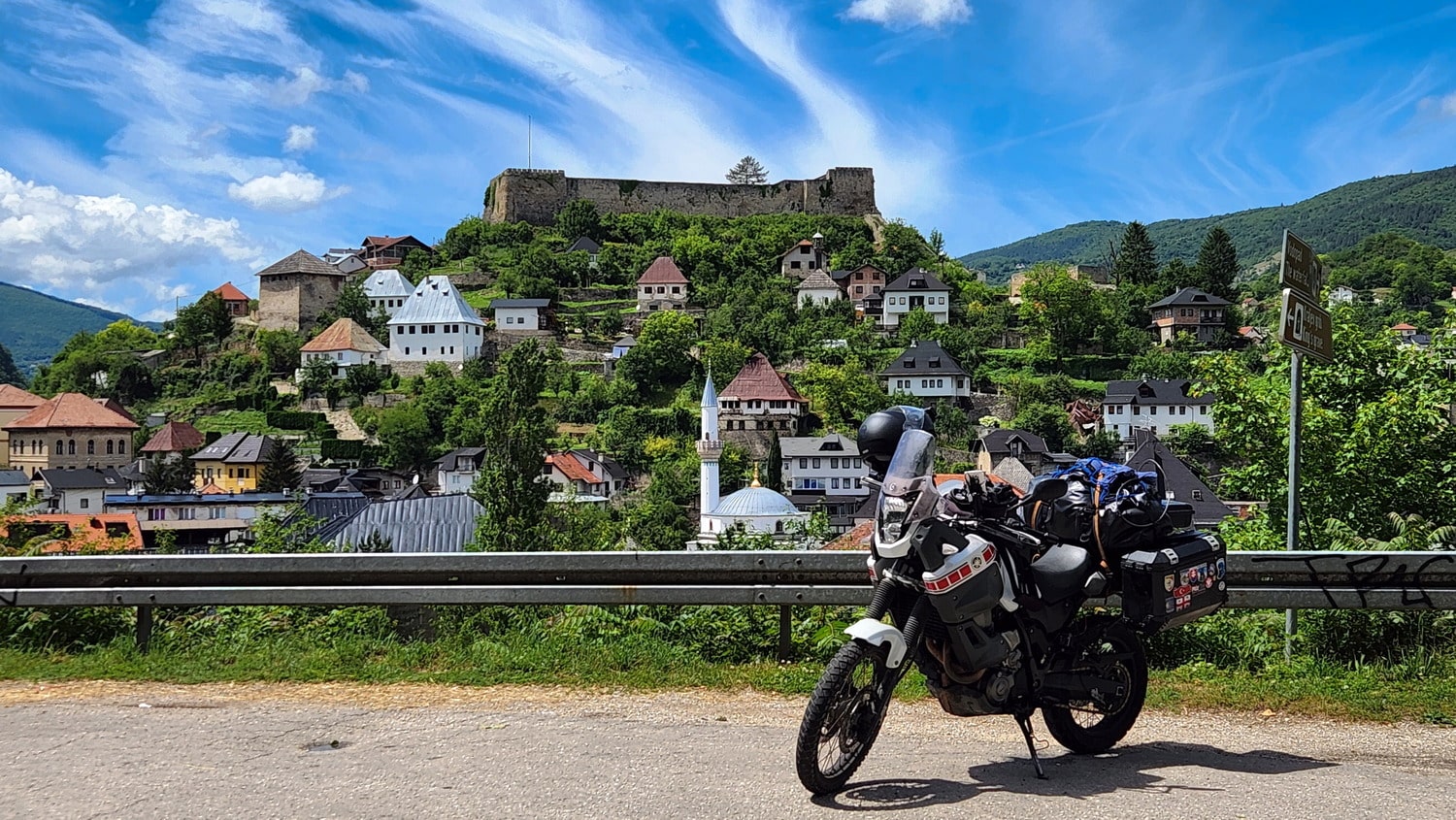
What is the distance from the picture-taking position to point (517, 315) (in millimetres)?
95062

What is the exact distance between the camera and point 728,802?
4145 mm

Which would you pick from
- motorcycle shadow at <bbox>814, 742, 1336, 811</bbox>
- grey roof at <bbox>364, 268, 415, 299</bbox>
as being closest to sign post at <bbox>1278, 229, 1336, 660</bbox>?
motorcycle shadow at <bbox>814, 742, 1336, 811</bbox>

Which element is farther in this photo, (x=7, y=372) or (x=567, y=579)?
(x=7, y=372)

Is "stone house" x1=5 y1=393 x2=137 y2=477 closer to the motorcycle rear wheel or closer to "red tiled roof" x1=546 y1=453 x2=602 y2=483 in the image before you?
"red tiled roof" x1=546 y1=453 x2=602 y2=483

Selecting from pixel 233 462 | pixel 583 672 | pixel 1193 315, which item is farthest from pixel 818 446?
pixel 583 672

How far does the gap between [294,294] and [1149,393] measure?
74.1 metres

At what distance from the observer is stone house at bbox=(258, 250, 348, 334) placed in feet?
353

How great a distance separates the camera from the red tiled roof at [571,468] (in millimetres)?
66438

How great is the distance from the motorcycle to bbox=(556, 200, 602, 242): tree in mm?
114174

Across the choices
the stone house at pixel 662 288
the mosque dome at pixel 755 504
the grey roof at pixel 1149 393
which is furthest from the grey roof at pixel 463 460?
the grey roof at pixel 1149 393

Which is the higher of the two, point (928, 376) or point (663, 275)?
point (663, 275)

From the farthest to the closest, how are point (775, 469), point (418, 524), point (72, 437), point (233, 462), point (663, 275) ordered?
point (663, 275)
point (72, 437)
point (233, 462)
point (775, 469)
point (418, 524)

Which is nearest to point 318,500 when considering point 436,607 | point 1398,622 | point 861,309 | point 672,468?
point 672,468

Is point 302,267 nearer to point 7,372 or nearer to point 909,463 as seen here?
point 7,372
